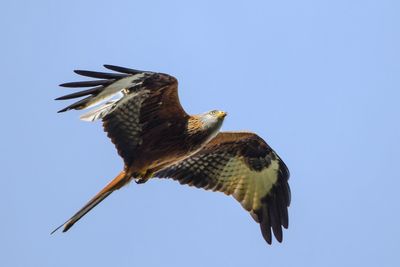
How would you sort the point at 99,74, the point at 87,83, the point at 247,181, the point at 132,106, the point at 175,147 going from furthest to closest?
the point at 247,181, the point at 175,147, the point at 132,106, the point at 87,83, the point at 99,74

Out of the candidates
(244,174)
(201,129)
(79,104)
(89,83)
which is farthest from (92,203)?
(244,174)

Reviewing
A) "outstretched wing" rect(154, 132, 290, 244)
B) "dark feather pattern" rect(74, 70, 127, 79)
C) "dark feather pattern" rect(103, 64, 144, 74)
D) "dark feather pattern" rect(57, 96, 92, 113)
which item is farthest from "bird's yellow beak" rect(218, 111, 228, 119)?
"dark feather pattern" rect(57, 96, 92, 113)

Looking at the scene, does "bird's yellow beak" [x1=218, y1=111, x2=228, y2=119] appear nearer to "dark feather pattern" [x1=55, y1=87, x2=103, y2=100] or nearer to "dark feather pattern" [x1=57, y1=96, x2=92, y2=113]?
"dark feather pattern" [x1=55, y1=87, x2=103, y2=100]

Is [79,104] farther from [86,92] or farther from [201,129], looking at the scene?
[201,129]

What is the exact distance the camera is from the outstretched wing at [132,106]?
1084 cm

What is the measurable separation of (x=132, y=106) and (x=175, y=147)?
3.00 feet

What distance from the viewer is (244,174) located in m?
13.1

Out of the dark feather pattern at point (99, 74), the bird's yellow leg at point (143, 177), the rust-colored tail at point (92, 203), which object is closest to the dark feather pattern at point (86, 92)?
the dark feather pattern at point (99, 74)

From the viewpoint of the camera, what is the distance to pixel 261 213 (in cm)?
1281

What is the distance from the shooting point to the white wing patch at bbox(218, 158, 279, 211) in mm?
12969

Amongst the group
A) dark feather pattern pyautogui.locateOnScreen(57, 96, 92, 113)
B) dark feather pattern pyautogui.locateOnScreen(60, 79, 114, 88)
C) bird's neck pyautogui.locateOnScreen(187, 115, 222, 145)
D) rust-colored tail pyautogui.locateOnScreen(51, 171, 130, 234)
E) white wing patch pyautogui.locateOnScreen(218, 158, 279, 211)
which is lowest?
white wing patch pyautogui.locateOnScreen(218, 158, 279, 211)

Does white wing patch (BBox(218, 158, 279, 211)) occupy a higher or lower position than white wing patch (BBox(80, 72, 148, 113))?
lower

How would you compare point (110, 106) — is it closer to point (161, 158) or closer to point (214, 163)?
point (161, 158)

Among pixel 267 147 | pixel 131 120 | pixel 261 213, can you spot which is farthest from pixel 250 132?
pixel 131 120
